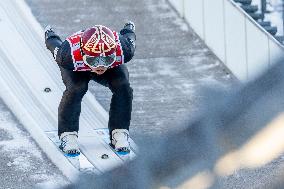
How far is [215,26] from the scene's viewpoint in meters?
11.9

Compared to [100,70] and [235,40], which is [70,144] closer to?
[100,70]

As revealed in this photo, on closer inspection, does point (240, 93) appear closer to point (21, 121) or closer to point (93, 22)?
point (21, 121)

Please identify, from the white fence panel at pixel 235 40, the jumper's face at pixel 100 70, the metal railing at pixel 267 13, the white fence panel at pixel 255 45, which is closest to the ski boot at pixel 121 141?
the jumper's face at pixel 100 70

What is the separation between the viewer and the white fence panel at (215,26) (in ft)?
38.4

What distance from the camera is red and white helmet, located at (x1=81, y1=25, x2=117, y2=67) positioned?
8.61 meters

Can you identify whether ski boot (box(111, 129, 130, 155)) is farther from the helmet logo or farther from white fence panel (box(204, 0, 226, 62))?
white fence panel (box(204, 0, 226, 62))

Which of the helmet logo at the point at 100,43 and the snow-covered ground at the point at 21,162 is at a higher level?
the helmet logo at the point at 100,43

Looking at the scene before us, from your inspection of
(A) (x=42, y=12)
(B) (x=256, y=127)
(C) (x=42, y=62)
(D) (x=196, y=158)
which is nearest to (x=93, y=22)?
(A) (x=42, y=12)

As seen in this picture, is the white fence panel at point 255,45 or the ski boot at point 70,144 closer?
the ski boot at point 70,144

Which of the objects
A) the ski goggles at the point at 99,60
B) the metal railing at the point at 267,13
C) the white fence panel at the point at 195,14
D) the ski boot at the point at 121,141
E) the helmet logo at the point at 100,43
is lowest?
the metal railing at the point at 267,13

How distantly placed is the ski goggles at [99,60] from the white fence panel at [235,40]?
101 inches

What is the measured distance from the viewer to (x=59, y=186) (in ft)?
27.4

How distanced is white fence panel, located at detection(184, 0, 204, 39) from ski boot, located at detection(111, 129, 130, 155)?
11.1 ft

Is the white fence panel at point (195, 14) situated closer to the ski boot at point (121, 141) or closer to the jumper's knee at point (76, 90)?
the ski boot at point (121, 141)
